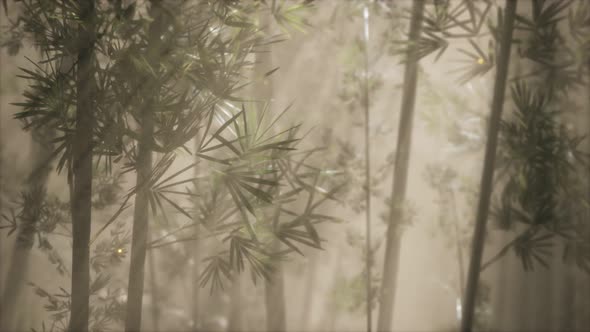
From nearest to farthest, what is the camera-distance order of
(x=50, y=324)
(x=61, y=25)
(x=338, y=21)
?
(x=61, y=25), (x=50, y=324), (x=338, y=21)

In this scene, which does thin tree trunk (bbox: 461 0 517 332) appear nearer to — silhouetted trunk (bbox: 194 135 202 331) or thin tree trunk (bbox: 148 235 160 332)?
silhouetted trunk (bbox: 194 135 202 331)

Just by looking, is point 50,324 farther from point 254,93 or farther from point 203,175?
point 254,93

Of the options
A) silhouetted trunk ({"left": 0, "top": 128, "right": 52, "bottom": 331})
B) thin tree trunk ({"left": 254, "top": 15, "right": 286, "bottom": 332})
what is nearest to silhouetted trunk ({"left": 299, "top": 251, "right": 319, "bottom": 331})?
thin tree trunk ({"left": 254, "top": 15, "right": 286, "bottom": 332})

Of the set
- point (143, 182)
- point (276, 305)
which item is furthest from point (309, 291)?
point (143, 182)

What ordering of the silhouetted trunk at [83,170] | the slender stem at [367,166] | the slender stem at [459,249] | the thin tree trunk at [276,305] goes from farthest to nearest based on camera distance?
the slender stem at [459,249] → the slender stem at [367,166] → the thin tree trunk at [276,305] → the silhouetted trunk at [83,170]

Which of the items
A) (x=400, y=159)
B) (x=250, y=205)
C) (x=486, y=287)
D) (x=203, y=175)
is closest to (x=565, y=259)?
(x=486, y=287)

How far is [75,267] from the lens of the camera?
3.82 feet

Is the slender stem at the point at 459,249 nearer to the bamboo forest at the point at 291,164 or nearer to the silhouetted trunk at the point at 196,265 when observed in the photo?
the bamboo forest at the point at 291,164

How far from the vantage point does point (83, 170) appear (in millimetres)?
1125

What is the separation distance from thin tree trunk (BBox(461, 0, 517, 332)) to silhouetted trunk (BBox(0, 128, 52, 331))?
1.43 meters

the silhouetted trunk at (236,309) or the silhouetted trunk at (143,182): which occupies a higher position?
the silhouetted trunk at (143,182)

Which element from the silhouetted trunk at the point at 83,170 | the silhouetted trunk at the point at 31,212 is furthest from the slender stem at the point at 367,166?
the silhouetted trunk at the point at 31,212

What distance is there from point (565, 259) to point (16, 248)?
201 centimetres

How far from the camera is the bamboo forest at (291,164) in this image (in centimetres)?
112
